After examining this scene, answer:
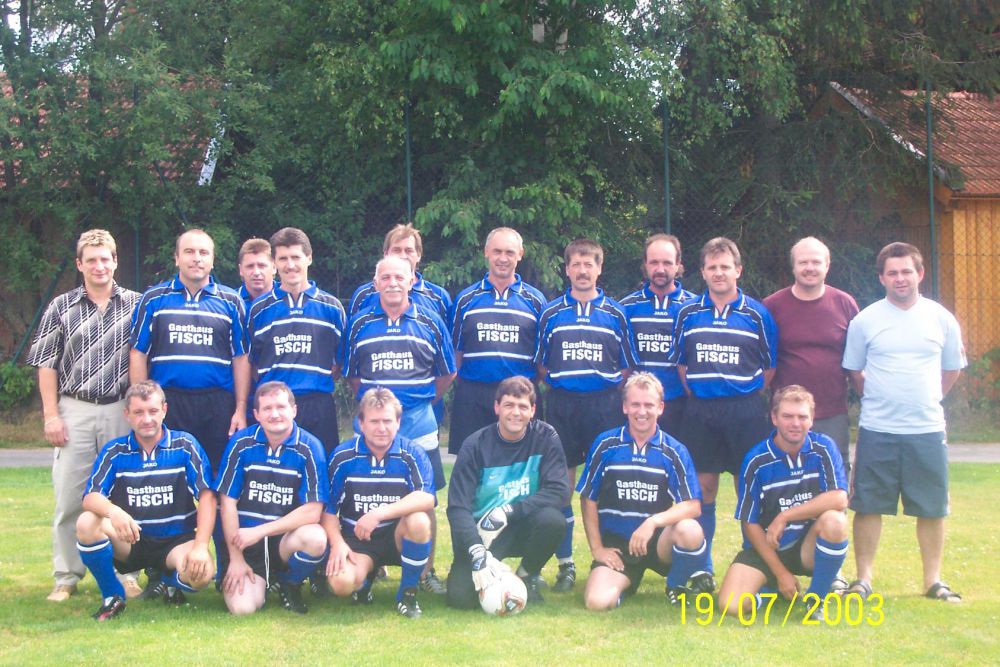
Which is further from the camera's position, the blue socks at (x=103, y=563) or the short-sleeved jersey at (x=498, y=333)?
the short-sleeved jersey at (x=498, y=333)

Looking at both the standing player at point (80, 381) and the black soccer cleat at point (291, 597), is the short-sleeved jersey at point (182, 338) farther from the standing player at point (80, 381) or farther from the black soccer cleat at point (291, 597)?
the black soccer cleat at point (291, 597)

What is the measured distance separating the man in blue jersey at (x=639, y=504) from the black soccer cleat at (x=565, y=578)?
0.37m

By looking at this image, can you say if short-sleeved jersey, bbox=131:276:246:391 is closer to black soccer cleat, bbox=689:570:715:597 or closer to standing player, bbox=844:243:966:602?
black soccer cleat, bbox=689:570:715:597

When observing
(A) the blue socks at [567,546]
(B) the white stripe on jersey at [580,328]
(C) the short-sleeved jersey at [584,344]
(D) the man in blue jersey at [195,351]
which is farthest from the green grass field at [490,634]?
(B) the white stripe on jersey at [580,328]

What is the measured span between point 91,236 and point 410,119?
19.5ft

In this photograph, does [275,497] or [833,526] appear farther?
[275,497]

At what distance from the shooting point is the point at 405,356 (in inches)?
234

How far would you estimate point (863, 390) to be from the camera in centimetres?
588

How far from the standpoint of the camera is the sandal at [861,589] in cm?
547

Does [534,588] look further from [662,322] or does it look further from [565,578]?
[662,322]

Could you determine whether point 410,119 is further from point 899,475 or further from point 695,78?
point 899,475

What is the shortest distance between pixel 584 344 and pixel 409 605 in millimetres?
1849

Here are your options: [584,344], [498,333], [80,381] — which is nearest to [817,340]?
[584,344]
